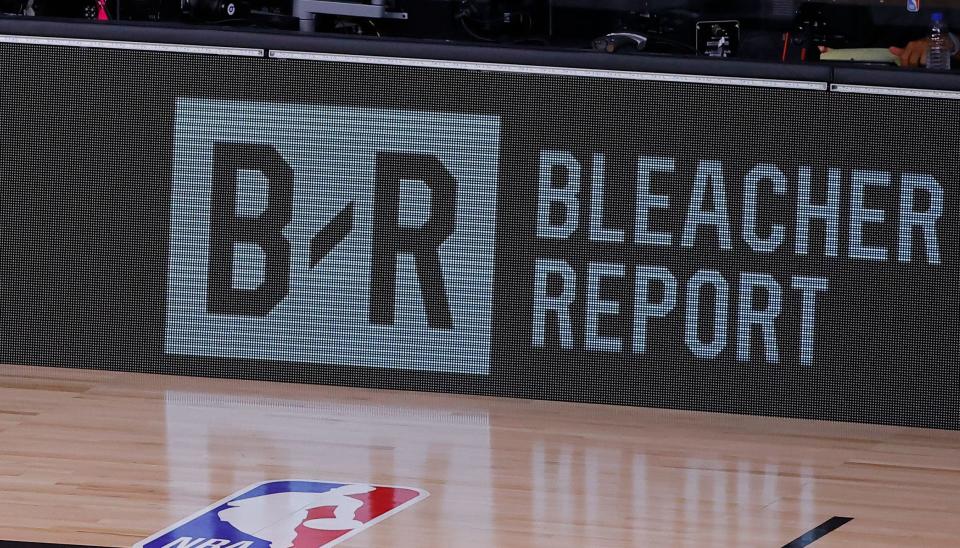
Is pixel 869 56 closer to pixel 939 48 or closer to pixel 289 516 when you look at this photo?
pixel 939 48

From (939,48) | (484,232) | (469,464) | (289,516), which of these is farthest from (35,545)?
(939,48)

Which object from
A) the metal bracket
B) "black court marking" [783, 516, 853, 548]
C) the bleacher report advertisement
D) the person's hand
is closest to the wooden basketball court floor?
"black court marking" [783, 516, 853, 548]

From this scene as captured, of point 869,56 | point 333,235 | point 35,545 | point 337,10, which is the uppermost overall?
point 337,10

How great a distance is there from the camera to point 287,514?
9.71 ft

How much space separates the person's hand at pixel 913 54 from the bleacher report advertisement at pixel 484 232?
5.78 feet

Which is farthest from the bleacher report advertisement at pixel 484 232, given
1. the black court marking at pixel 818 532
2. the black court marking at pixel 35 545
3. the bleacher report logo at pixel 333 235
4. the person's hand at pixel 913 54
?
the person's hand at pixel 913 54

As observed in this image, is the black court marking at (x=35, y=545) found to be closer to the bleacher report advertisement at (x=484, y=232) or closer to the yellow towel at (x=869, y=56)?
the bleacher report advertisement at (x=484, y=232)

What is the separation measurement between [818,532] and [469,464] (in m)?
0.85

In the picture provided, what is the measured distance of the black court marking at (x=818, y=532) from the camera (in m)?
2.90

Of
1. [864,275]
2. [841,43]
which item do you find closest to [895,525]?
[864,275]

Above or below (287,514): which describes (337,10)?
above

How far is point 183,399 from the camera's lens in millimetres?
3896

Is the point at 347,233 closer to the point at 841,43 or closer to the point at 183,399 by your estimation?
the point at 183,399

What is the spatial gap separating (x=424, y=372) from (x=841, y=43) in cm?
A: 295
